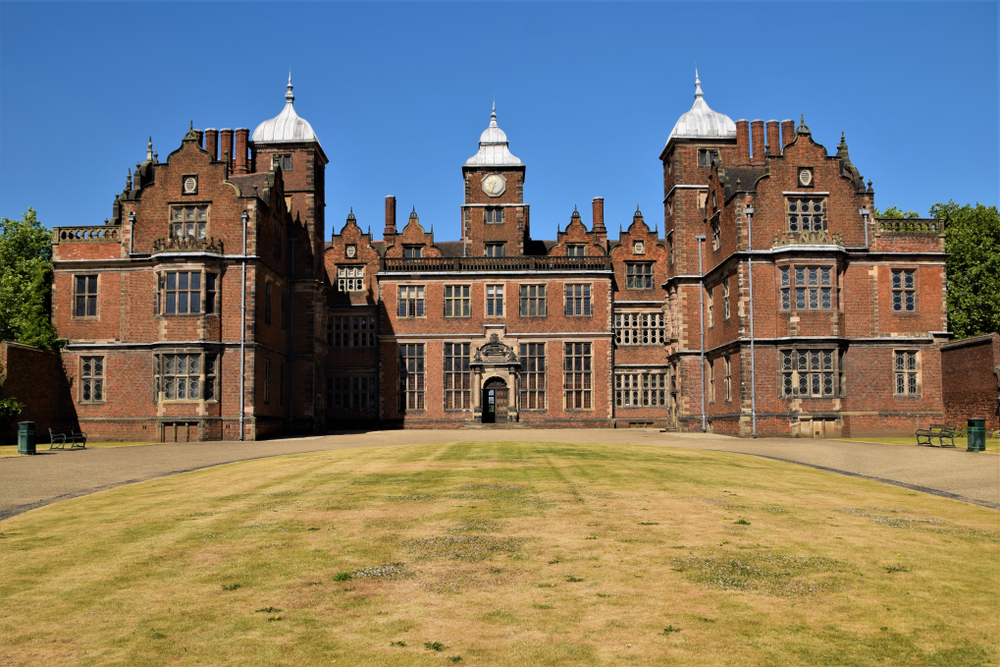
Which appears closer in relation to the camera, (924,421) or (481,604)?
(481,604)

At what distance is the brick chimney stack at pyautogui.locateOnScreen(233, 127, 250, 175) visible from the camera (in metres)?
46.8

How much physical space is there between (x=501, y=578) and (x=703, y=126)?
151 ft

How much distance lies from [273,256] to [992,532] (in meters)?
36.6

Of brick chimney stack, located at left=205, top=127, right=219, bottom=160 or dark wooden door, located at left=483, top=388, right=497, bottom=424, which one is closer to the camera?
brick chimney stack, located at left=205, top=127, right=219, bottom=160

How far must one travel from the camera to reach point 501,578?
8992 millimetres

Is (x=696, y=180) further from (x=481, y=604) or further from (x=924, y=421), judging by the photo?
(x=481, y=604)

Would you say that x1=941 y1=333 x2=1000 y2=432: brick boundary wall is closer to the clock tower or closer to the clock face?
the clock tower

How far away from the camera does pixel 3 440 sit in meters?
32.8

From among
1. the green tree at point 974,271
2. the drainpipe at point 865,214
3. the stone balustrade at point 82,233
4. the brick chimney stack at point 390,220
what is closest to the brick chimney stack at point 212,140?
the stone balustrade at point 82,233

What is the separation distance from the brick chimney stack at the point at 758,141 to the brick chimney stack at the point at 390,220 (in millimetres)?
25380

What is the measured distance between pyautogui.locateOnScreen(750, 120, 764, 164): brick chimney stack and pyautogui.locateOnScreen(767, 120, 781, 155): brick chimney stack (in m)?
1.54

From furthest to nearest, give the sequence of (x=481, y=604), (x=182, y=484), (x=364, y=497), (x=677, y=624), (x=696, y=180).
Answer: (x=696, y=180) → (x=182, y=484) → (x=364, y=497) → (x=481, y=604) → (x=677, y=624)

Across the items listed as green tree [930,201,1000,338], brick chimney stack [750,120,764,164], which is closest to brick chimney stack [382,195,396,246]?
brick chimney stack [750,120,764,164]

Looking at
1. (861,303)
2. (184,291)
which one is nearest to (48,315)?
(184,291)
